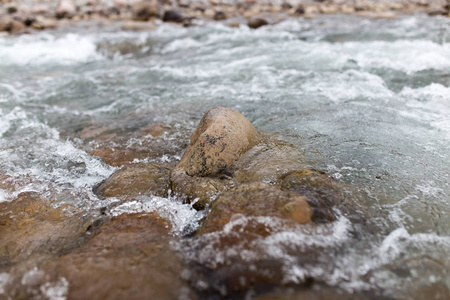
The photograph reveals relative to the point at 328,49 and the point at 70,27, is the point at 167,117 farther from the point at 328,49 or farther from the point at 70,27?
the point at 70,27

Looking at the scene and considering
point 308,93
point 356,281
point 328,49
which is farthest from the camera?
point 328,49

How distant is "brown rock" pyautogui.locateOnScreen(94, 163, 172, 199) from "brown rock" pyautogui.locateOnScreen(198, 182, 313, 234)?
763 mm

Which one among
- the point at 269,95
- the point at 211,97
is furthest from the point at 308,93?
the point at 211,97

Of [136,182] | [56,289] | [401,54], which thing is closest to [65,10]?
[401,54]

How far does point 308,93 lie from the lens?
5004 millimetres

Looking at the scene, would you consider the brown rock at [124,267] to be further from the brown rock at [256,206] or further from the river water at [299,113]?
the brown rock at [256,206]

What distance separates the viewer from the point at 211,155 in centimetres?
297

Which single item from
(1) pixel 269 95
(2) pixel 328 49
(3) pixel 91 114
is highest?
(2) pixel 328 49

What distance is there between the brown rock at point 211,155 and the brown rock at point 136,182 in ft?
0.62

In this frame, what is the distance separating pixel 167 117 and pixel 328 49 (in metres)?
4.95

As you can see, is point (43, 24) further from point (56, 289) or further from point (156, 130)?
point (56, 289)

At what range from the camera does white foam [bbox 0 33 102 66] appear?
870 cm

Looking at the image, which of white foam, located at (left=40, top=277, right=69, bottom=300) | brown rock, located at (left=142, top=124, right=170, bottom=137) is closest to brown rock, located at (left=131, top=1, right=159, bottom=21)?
brown rock, located at (left=142, top=124, right=170, bottom=137)

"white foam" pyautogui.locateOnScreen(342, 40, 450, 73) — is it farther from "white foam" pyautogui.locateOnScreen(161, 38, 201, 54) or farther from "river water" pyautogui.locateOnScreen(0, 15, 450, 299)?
"white foam" pyautogui.locateOnScreen(161, 38, 201, 54)
